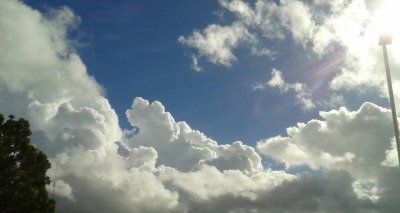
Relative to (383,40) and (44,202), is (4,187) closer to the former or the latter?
(44,202)

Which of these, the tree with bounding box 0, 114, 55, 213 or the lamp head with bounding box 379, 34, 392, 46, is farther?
the tree with bounding box 0, 114, 55, 213

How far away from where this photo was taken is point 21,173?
1292 inches

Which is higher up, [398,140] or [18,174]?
[18,174]

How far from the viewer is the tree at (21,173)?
103 feet

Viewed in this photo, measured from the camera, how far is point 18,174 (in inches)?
1291

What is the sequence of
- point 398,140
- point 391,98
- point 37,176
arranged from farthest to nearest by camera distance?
point 37,176, point 391,98, point 398,140

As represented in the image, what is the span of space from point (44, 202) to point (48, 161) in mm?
3005

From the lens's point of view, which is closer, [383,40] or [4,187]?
[383,40]

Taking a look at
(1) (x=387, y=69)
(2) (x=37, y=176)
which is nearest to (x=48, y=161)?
(2) (x=37, y=176)

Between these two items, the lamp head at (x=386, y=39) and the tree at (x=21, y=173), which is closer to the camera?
the lamp head at (x=386, y=39)

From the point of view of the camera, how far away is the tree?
3136 cm

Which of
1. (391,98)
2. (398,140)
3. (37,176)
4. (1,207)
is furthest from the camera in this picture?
(37,176)

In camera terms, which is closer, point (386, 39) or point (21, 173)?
point (386, 39)

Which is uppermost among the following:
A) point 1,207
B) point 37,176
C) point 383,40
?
point 383,40
